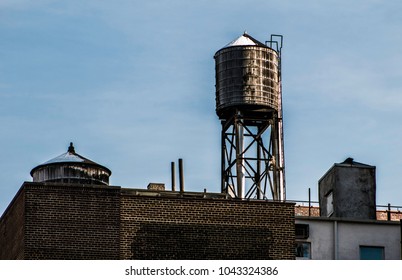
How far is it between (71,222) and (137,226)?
210 centimetres

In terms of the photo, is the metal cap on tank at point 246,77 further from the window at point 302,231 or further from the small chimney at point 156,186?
the window at point 302,231

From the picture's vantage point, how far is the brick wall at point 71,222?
49.0 metres

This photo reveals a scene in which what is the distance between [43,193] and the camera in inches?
1953

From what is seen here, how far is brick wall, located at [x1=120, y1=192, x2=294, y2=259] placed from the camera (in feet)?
165

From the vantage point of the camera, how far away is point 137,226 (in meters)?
50.3

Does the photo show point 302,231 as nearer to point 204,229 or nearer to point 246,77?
point 204,229

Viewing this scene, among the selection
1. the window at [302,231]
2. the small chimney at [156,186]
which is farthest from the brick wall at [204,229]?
the small chimney at [156,186]

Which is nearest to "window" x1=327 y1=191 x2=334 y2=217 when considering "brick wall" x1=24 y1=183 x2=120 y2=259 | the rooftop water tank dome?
the rooftop water tank dome

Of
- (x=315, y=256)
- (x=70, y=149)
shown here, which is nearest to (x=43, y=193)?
(x=70, y=149)

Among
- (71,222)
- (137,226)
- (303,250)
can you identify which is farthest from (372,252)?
(71,222)

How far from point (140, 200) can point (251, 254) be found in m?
3.76

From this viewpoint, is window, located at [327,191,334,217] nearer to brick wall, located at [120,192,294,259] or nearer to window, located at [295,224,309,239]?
window, located at [295,224,309,239]

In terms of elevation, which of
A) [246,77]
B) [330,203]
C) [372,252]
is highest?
[246,77]

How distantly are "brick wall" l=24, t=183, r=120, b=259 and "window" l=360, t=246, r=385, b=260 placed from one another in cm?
846
